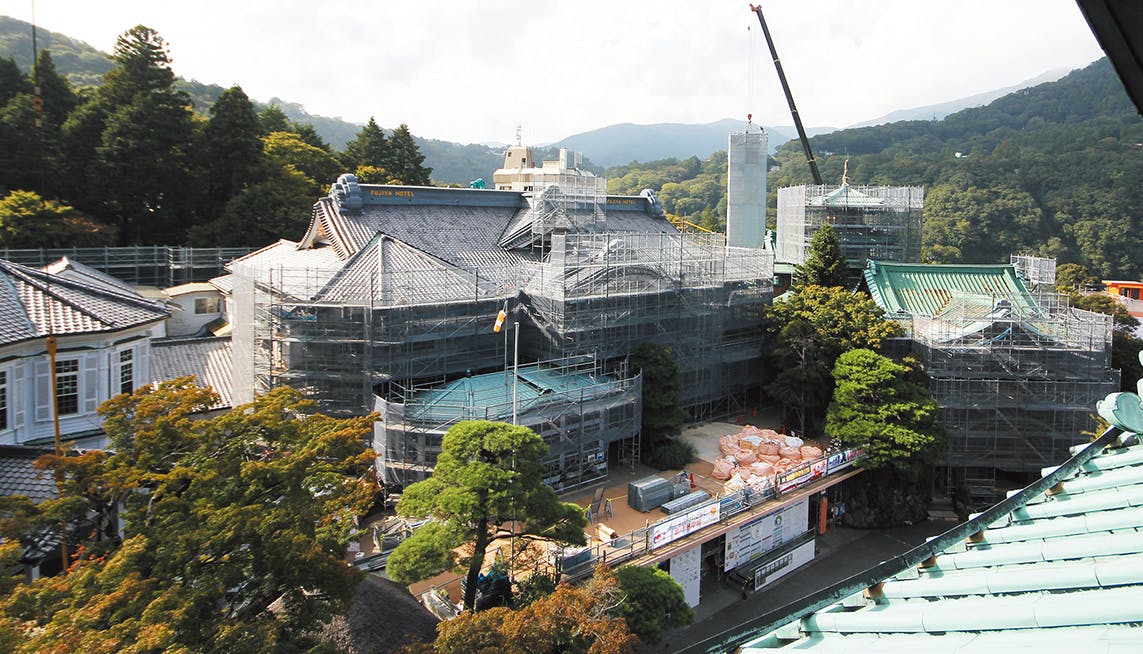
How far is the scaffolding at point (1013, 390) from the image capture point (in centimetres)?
2847

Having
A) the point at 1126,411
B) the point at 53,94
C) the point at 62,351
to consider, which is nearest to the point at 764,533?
the point at 1126,411

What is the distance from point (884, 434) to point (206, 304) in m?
35.0

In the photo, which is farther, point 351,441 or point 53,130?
point 53,130

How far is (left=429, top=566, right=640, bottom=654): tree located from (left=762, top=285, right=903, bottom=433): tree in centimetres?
1986

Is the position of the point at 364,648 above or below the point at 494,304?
below

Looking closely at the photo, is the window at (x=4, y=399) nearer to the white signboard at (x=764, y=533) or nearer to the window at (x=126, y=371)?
the window at (x=126, y=371)

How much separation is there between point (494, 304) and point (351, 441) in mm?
→ 13381

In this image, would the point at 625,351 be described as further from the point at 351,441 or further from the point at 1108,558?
the point at 1108,558

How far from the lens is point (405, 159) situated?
202 ft

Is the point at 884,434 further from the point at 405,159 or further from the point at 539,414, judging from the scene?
the point at 405,159

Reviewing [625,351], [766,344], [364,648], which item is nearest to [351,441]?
[364,648]

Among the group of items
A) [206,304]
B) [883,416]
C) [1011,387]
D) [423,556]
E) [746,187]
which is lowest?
[423,556]

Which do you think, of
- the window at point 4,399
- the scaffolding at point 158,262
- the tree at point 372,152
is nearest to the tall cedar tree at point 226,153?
the scaffolding at point 158,262

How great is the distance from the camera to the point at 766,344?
34625 millimetres
